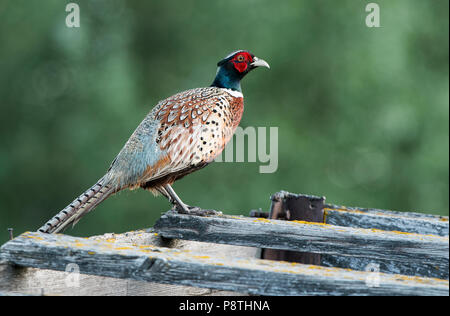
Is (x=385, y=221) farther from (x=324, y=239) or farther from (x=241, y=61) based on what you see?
(x=241, y=61)

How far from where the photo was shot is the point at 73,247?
8.45 feet

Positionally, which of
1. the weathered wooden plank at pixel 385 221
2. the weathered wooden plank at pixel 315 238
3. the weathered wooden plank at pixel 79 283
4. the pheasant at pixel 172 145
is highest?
the pheasant at pixel 172 145

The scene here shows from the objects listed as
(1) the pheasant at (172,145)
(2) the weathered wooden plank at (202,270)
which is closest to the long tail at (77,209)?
(1) the pheasant at (172,145)

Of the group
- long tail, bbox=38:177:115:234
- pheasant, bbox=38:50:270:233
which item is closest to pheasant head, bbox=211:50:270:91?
pheasant, bbox=38:50:270:233

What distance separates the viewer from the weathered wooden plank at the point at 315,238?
9.41ft

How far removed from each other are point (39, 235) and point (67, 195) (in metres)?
12.3

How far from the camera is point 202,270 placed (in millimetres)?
2361

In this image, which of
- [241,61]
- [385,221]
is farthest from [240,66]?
[385,221]

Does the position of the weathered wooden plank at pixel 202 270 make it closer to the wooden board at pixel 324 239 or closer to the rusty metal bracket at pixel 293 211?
the wooden board at pixel 324 239

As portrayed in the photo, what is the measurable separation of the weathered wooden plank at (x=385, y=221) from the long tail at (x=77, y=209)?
1636mm

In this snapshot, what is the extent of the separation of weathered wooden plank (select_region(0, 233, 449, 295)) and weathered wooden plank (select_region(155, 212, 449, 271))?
547 millimetres

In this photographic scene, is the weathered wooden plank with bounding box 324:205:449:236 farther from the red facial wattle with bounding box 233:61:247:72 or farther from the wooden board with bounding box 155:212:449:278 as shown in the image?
the red facial wattle with bounding box 233:61:247:72

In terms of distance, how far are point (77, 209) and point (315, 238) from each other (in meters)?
1.74
